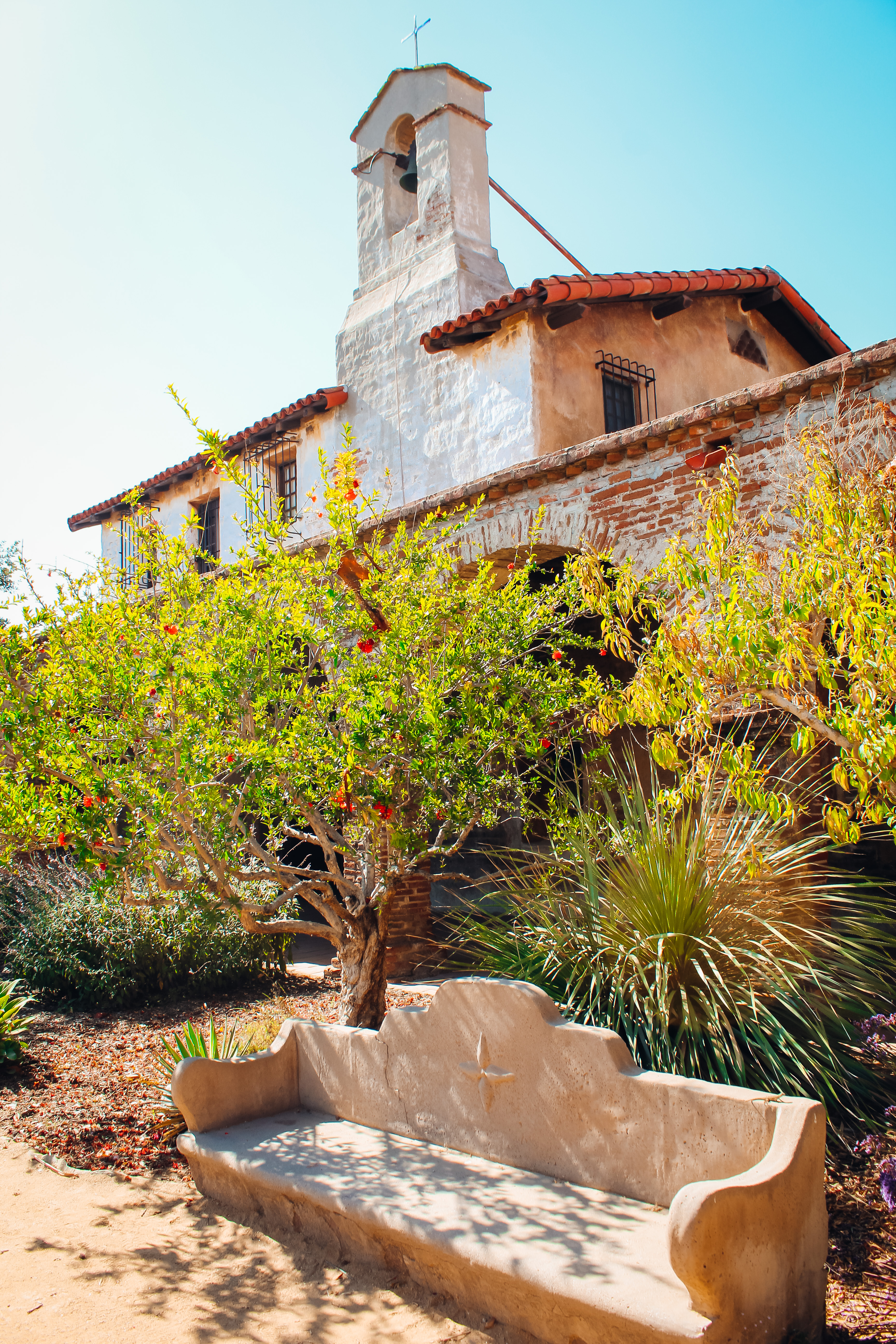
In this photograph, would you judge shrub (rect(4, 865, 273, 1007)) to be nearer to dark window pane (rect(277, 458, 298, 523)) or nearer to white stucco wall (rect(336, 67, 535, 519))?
white stucco wall (rect(336, 67, 535, 519))

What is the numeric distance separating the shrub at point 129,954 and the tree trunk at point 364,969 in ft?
8.43

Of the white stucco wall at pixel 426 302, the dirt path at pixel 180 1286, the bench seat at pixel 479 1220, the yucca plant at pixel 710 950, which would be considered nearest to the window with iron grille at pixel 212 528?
the white stucco wall at pixel 426 302

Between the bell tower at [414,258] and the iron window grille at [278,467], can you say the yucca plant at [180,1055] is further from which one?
the iron window grille at [278,467]

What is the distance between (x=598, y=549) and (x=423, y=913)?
3.42 m

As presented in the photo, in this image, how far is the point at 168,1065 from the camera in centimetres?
496

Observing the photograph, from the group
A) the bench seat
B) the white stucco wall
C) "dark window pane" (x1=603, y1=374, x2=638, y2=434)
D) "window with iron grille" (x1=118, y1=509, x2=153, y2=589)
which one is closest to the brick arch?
"window with iron grille" (x1=118, y1=509, x2=153, y2=589)

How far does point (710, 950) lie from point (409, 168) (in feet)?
46.6

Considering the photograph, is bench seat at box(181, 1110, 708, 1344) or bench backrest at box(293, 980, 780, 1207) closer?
bench seat at box(181, 1110, 708, 1344)

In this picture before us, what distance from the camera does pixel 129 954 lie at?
286 inches

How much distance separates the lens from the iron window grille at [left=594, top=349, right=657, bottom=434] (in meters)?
12.0

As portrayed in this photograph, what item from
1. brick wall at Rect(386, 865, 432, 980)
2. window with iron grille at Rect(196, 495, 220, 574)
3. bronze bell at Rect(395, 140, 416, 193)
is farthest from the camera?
window with iron grille at Rect(196, 495, 220, 574)

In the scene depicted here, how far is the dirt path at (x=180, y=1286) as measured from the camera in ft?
9.77

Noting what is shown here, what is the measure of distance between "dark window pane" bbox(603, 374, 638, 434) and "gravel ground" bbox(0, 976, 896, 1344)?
26.2 ft

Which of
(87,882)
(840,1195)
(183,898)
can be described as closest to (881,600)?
(840,1195)
